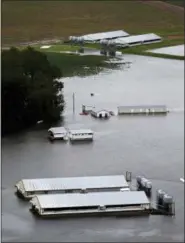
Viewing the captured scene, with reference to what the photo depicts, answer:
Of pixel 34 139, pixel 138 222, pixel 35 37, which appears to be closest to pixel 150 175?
pixel 138 222

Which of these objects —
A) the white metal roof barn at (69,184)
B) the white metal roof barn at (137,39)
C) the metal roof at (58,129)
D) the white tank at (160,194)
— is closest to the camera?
the white tank at (160,194)

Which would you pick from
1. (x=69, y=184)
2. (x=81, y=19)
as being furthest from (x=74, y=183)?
(x=81, y=19)

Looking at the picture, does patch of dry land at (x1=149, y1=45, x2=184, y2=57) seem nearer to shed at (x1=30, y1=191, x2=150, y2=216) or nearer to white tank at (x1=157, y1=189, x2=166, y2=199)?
white tank at (x1=157, y1=189, x2=166, y2=199)

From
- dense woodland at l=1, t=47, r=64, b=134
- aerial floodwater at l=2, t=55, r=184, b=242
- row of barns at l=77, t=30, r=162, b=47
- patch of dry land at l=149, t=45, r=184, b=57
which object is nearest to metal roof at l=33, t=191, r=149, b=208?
aerial floodwater at l=2, t=55, r=184, b=242

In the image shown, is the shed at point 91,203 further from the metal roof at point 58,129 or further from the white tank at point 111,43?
the white tank at point 111,43

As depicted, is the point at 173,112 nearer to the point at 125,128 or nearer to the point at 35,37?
the point at 125,128

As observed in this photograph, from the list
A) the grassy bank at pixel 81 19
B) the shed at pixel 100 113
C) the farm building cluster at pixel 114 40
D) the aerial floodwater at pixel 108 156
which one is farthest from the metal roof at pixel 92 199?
the farm building cluster at pixel 114 40
